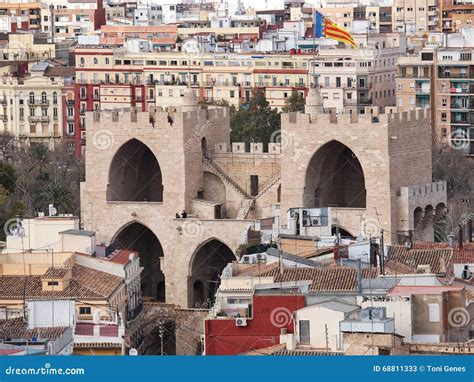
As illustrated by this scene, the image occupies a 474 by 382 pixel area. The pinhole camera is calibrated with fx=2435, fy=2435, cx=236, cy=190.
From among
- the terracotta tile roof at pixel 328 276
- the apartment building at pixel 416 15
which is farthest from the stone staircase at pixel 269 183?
the apartment building at pixel 416 15

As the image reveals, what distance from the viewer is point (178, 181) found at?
5650 centimetres

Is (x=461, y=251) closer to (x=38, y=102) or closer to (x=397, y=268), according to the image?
(x=397, y=268)

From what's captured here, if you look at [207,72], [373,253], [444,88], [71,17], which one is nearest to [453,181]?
[444,88]

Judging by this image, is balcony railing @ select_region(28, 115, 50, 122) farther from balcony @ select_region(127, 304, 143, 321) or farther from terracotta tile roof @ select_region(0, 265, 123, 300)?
terracotta tile roof @ select_region(0, 265, 123, 300)

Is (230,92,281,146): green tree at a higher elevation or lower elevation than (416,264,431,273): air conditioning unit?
higher

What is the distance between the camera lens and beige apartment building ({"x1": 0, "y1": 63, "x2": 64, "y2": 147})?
4085 inches

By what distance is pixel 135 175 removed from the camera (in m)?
58.5

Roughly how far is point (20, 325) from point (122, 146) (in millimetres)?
19547

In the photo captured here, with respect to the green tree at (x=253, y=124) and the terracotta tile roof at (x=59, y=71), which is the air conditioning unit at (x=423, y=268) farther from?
the terracotta tile roof at (x=59, y=71)

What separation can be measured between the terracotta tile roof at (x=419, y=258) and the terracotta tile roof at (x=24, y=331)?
7.10 meters

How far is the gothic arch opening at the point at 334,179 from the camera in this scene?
55625 mm

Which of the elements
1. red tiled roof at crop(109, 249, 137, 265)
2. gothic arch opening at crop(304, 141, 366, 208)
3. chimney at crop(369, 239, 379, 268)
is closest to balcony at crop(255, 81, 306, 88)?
gothic arch opening at crop(304, 141, 366, 208)

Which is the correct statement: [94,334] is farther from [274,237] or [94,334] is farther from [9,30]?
[9,30]

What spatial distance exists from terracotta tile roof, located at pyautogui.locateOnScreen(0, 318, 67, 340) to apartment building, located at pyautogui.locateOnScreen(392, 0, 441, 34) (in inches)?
3582
